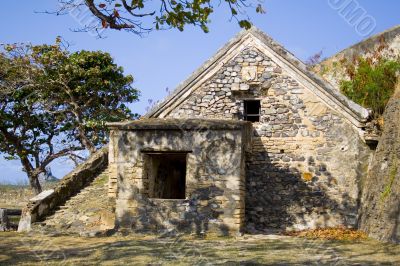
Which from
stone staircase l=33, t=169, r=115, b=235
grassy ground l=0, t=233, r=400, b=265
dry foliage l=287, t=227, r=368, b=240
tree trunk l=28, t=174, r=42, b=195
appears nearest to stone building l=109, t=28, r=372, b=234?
dry foliage l=287, t=227, r=368, b=240

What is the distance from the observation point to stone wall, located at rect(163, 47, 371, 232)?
1280 cm

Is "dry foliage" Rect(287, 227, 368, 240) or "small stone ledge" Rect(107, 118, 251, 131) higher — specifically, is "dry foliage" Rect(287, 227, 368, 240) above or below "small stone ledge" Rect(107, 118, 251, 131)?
below

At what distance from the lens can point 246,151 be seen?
12.7 metres

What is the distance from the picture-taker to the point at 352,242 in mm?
10203

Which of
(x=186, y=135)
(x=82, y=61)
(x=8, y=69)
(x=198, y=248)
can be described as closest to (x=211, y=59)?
(x=186, y=135)

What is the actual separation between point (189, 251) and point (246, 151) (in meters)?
4.46

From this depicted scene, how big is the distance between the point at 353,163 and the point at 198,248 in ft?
18.9

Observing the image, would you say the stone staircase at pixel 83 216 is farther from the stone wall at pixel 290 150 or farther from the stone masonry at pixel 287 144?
the stone wall at pixel 290 150

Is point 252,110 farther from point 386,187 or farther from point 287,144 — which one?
point 386,187

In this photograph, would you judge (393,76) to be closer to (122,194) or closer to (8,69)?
(122,194)

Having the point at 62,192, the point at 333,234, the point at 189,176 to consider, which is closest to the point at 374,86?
the point at 333,234

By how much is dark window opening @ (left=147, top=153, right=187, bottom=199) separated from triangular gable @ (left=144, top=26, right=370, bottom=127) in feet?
5.42

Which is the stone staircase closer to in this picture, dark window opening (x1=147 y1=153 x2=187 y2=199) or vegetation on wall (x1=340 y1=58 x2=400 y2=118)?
dark window opening (x1=147 y1=153 x2=187 y2=199)

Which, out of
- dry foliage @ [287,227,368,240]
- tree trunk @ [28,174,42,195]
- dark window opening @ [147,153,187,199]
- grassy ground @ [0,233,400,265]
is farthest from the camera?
tree trunk @ [28,174,42,195]
